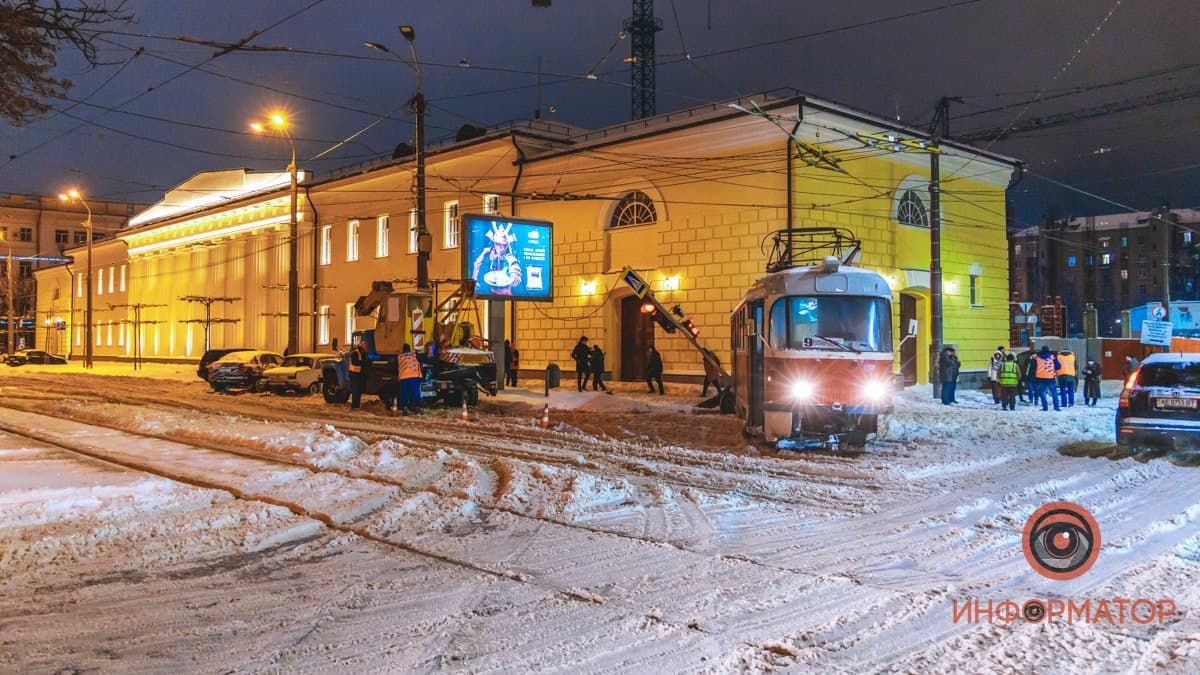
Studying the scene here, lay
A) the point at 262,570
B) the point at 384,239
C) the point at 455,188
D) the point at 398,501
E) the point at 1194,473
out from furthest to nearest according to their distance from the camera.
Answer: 1. the point at 384,239
2. the point at 455,188
3. the point at 1194,473
4. the point at 398,501
5. the point at 262,570

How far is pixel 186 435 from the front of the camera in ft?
51.5

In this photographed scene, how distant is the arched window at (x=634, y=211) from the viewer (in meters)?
28.4

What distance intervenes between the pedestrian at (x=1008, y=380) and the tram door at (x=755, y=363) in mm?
10106

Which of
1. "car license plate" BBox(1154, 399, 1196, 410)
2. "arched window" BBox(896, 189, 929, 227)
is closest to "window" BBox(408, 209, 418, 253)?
"arched window" BBox(896, 189, 929, 227)

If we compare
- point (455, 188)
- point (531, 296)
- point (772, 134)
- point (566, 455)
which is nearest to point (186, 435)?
point (566, 455)

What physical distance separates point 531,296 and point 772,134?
8.80 meters

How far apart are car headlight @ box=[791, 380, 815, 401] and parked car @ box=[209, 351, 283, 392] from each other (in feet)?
68.4

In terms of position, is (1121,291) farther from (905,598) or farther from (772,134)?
(905,598)

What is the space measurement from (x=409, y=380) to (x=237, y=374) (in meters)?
11.6

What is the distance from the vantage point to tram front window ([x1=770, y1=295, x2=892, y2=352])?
1330cm

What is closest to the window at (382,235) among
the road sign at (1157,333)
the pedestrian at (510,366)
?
the pedestrian at (510,366)

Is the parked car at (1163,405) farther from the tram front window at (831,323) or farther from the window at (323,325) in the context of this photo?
the window at (323,325)

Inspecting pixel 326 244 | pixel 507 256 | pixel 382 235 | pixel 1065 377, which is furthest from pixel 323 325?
pixel 1065 377

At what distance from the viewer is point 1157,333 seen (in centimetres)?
2731
